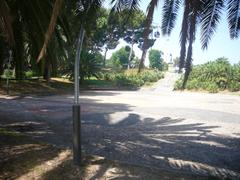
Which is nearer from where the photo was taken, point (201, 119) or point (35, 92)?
point (201, 119)

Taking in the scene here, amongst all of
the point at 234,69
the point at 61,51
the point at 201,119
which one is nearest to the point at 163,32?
the point at 61,51

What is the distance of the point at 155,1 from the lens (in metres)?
4.30

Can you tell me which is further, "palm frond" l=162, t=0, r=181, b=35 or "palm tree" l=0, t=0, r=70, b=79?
"palm tree" l=0, t=0, r=70, b=79

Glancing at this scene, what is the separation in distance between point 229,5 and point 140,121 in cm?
818

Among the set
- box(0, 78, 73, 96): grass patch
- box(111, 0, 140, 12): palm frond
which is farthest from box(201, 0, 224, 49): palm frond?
box(0, 78, 73, 96): grass patch

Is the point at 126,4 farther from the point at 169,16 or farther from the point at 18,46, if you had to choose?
the point at 18,46

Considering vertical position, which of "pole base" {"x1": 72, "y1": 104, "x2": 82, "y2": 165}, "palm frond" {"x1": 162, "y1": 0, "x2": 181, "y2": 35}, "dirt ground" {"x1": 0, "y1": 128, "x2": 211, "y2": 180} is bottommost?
"dirt ground" {"x1": 0, "y1": 128, "x2": 211, "y2": 180}

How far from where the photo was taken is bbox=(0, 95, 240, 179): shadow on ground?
735cm

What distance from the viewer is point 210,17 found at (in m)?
5.79

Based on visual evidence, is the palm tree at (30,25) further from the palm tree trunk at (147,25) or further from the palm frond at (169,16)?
the palm tree trunk at (147,25)

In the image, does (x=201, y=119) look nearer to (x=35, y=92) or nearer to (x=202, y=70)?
(x=35, y=92)

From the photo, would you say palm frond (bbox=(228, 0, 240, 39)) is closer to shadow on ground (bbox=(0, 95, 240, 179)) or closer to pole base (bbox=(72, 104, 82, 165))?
shadow on ground (bbox=(0, 95, 240, 179))

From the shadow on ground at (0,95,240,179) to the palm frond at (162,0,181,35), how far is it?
243 centimetres

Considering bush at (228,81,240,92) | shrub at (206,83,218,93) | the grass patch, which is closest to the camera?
the grass patch
